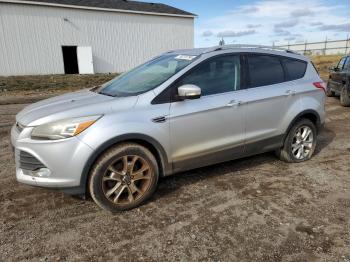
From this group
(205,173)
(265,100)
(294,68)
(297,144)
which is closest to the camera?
(265,100)

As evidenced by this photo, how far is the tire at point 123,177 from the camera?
3447mm

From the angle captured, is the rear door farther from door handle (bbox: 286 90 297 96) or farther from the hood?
the hood

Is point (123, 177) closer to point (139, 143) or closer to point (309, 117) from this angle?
point (139, 143)

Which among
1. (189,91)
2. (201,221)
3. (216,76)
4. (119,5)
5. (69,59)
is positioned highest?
(119,5)

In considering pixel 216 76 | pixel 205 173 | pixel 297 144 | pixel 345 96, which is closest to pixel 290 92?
pixel 297 144

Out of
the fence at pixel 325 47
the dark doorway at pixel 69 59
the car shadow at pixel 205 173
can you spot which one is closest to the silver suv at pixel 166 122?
the car shadow at pixel 205 173

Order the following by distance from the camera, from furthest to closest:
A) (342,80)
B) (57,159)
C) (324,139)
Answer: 1. (342,80)
2. (324,139)
3. (57,159)

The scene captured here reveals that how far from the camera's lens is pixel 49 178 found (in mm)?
3336

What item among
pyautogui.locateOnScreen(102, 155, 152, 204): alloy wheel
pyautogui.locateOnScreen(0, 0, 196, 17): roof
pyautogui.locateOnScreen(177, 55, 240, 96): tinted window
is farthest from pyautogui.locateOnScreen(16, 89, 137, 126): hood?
pyautogui.locateOnScreen(0, 0, 196, 17): roof

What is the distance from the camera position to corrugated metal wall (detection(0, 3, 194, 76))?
21.0 metres

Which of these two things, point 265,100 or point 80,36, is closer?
point 265,100

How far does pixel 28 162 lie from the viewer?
11.1ft

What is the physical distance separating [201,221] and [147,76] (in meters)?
2.01

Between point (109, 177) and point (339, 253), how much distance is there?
2.36 meters
